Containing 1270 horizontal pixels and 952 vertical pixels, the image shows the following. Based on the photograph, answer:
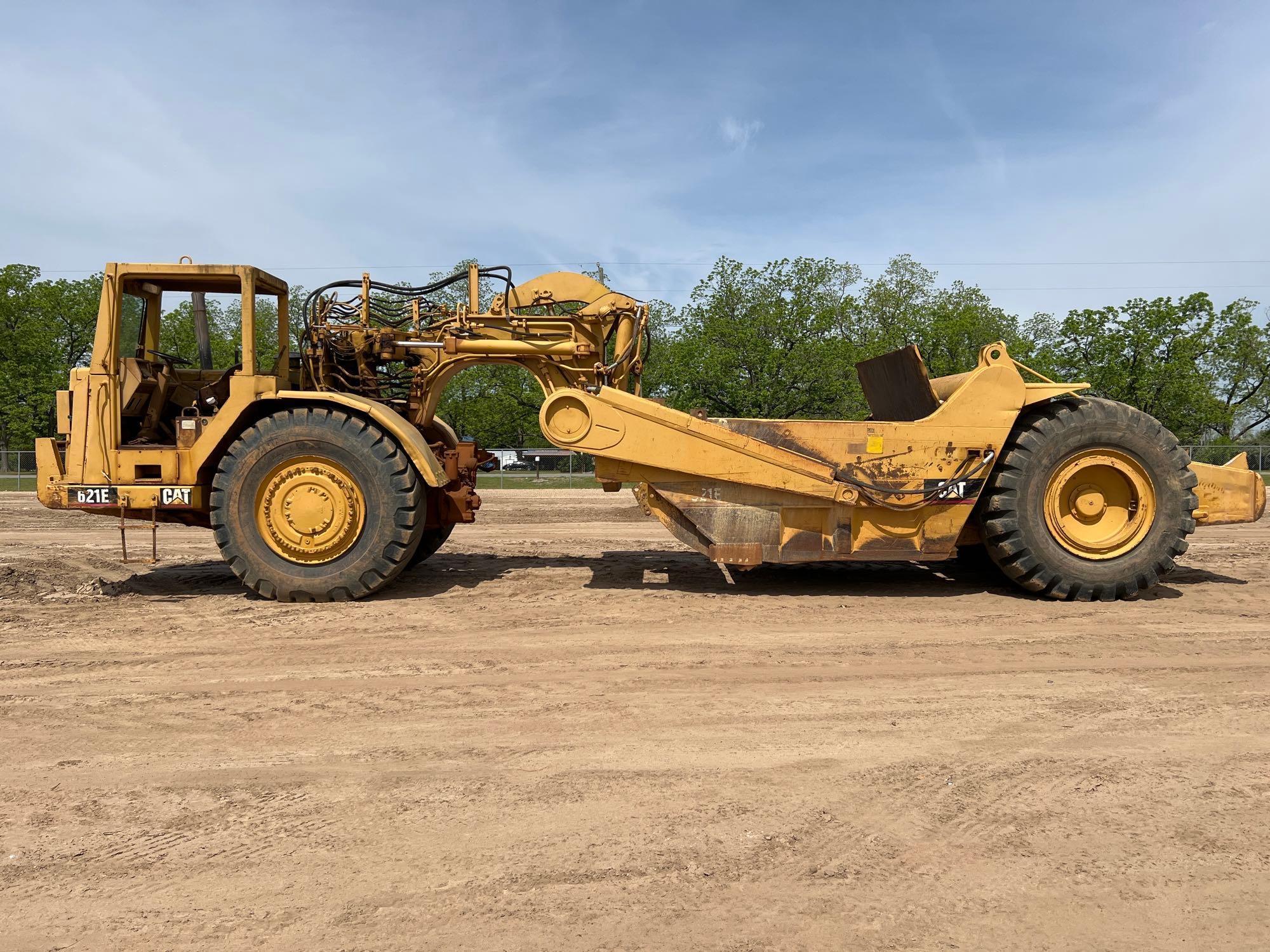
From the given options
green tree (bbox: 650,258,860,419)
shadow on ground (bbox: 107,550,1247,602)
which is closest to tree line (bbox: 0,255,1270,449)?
green tree (bbox: 650,258,860,419)

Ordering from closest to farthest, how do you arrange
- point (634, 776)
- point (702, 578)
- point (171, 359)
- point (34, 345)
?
point (634, 776), point (171, 359), point (702, 578), point (34, 345)

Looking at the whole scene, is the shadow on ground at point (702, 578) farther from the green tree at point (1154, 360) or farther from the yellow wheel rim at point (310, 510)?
the green tree at point (1154, 360)

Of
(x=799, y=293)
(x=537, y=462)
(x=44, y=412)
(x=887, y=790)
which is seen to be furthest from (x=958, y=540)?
(x=44, y=412)

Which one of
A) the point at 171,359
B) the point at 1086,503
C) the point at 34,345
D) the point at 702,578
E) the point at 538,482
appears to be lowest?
the point at 702,578

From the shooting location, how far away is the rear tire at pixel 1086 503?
20.9ft

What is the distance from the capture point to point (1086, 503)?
6.55 m

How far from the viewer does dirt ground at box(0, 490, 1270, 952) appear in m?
2.37

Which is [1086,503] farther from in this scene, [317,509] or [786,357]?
[786,357]

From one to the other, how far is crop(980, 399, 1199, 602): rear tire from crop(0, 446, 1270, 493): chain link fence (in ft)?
58.5

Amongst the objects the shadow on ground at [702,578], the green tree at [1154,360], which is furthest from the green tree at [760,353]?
the shadow on ground at [702,578]

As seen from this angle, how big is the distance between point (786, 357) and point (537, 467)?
949 cm

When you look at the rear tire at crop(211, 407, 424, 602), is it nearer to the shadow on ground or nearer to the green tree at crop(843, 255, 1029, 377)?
the shadow on ground

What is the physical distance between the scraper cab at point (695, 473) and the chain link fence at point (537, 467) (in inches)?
660

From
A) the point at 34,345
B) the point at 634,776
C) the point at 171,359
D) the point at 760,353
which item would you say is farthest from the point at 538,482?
the point at 34,345
